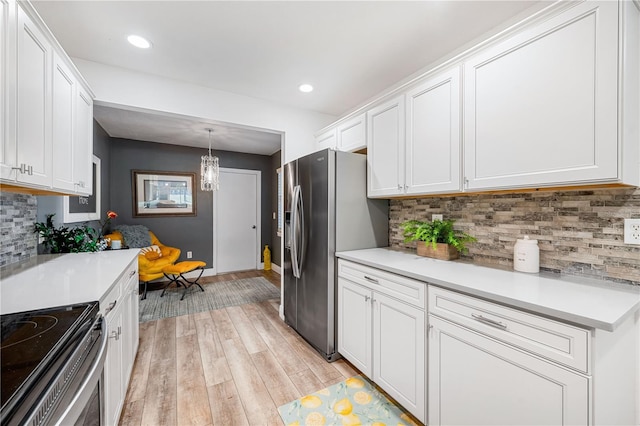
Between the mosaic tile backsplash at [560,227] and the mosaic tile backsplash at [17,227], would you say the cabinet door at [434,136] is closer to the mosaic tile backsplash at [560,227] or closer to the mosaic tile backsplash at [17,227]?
the mosaic tile backsplash at [560,227]

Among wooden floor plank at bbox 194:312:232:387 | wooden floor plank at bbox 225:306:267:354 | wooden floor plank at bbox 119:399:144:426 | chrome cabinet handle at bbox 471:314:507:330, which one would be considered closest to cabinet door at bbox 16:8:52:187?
wooden floor plank at bbox 119:399:144:426

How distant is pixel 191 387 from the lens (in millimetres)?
1930

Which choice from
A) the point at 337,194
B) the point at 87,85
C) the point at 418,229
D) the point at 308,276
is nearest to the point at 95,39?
the point at 87,85

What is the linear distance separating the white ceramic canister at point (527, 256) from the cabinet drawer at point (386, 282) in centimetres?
61

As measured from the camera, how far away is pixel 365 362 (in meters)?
1.96

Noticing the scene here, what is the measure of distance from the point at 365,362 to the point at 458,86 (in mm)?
1999

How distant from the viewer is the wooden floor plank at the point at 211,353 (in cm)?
205

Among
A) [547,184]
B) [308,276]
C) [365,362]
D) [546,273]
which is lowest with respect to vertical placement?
[365,362]

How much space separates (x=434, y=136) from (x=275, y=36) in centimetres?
136

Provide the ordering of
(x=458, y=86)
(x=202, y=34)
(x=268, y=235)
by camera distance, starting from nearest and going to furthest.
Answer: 1. (x=458, y=86)
2. (x=202, y=34)
3. (x=268, y=235)

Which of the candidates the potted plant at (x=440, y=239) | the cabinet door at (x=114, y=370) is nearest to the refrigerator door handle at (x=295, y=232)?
the potted plant at (x=440, y=239)

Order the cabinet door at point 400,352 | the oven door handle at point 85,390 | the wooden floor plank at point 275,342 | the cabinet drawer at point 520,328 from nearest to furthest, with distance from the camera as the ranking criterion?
the oven door handle at point 85,390 < the cabinet drawer at point 520,328 < the cabinet door at point 400,352 < the wooden floor plank at point 275,342

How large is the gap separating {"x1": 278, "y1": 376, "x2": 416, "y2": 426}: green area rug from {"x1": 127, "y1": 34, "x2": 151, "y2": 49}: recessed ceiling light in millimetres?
2785

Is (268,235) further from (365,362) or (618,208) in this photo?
(618,208)
